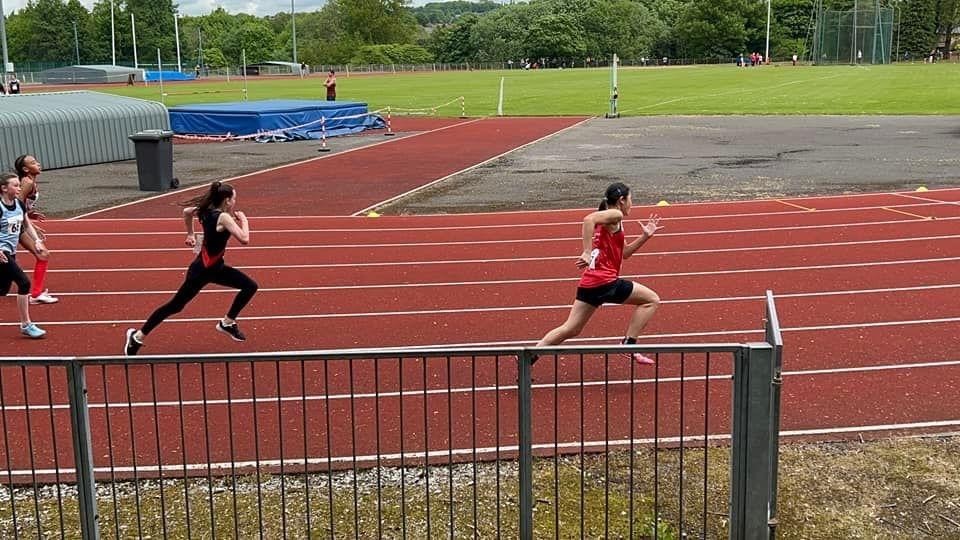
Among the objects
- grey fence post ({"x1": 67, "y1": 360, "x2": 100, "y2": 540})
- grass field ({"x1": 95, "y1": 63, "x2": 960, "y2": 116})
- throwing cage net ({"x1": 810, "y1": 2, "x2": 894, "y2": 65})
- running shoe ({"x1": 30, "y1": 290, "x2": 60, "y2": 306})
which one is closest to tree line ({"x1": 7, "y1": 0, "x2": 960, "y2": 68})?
throwing cage net ({"x1": 810, "y1": 2, "x2": 894, "y2": 65})

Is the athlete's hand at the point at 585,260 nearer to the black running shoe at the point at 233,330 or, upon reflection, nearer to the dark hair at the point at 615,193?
the dark hair at the point at 615,193

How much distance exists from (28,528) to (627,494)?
11.3 ft

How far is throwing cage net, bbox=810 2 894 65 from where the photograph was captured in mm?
85500

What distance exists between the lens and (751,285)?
11.6 m

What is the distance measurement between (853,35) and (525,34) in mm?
53654

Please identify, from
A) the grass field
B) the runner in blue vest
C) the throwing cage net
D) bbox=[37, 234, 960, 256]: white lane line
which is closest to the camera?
the runner in blue vest

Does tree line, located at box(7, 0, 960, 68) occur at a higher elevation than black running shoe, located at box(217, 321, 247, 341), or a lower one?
higher

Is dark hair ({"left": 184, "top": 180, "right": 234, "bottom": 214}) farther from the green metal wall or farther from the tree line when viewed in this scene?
the tree line

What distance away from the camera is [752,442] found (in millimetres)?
4617

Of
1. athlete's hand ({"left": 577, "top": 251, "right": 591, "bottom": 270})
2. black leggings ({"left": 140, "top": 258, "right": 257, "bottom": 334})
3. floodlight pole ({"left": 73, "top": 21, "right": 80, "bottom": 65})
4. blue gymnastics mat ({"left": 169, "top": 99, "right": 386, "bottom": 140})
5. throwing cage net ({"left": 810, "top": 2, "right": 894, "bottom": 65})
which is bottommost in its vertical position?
black leggings ({"left": 140, "top": 258, "right": 257, "bottom": 334})

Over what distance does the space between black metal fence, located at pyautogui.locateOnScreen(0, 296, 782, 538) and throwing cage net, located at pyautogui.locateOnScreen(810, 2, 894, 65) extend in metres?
85.2

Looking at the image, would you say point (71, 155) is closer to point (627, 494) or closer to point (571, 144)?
point (571, 144)

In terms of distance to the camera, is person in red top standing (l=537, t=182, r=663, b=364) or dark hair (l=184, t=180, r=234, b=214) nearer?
person in red top standing (l=537, t=182, r=663, b=364)

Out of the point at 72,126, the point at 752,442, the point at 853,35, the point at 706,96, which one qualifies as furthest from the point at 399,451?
the point at 853,35
